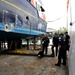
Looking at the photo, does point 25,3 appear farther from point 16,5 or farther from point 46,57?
point 46,57

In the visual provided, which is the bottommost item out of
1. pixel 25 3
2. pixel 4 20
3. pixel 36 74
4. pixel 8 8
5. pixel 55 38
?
pixel 36 74

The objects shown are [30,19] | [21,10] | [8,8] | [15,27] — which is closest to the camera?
[8,8]

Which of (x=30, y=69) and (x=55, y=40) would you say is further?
(x=55, y=40)

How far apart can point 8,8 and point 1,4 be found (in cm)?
78

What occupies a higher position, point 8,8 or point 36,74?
point 8,8

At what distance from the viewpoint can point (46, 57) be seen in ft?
40.7

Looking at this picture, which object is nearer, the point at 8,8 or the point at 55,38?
the point at 8,8

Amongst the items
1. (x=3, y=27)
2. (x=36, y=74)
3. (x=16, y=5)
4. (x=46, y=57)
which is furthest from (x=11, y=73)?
(x=46, y=57)

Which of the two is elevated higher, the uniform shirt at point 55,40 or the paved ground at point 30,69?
the uniform shirt at point 55,40

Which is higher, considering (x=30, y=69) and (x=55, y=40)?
(x=55, y=40)

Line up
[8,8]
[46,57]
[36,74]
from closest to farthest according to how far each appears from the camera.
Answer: [36,74] < [8,8] < [46,57]

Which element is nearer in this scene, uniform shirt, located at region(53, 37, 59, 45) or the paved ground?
the paved ground

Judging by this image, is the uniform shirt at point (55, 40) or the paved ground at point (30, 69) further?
the uniform shirt at point (55, 40)

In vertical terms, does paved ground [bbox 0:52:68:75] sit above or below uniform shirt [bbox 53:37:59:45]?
below
